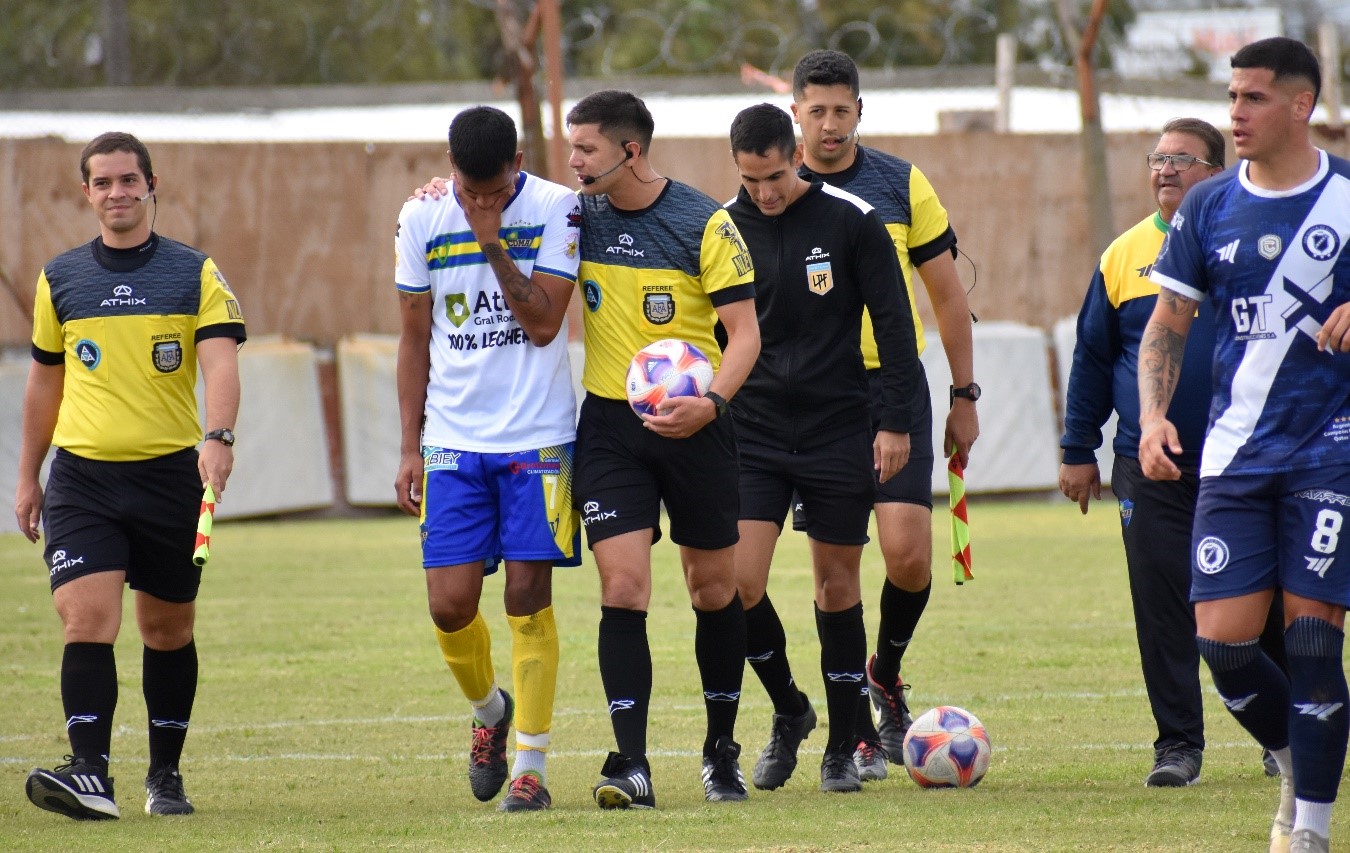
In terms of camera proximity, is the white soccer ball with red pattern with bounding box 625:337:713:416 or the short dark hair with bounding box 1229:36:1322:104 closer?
the short dark hair with bounding box 1229:36:1322:104

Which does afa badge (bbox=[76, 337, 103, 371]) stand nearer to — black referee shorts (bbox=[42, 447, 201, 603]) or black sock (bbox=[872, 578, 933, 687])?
black referee shorts (bbox=[42, 447, 201, 603])

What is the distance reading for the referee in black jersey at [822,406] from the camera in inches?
268

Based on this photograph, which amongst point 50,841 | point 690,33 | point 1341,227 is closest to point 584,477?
point 50,841

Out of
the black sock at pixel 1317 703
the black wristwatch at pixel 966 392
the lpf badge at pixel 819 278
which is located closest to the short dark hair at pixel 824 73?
the lpf badge at pixel 819 278

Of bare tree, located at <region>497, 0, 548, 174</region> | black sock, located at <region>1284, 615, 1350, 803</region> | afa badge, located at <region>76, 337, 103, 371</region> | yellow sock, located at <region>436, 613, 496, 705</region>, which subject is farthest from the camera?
bare tree, located at <region>497, 0, 548, 174</region>

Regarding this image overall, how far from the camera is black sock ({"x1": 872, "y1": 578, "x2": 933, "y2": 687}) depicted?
24.5 feet

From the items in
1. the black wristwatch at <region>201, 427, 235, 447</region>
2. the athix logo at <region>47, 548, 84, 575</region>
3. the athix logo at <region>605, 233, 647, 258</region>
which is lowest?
the athix logo at <region>47, 548, 84, 575</region>

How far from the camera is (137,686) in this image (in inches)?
383

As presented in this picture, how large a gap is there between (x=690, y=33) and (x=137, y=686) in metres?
29.6

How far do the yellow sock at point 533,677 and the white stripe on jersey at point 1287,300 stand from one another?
7.69ft

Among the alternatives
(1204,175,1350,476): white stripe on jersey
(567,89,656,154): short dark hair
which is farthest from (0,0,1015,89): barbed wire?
(1204,175,1350,476): white stripe on jersey

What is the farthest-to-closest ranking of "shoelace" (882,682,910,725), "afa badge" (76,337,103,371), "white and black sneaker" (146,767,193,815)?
"shoelace" (882,682,910,725)
"afa badge" (76,337,103,371)
"white and black sneaker" (146,767,193,815)

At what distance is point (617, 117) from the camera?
6297 mm

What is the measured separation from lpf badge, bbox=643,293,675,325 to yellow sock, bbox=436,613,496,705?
122 centimetres
